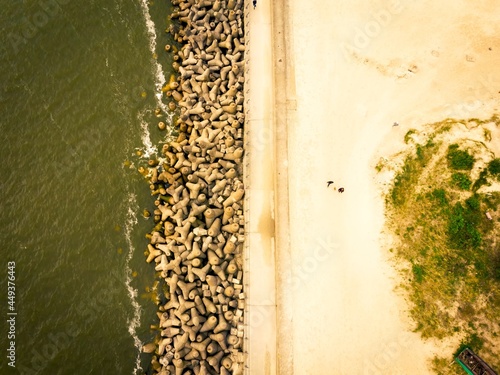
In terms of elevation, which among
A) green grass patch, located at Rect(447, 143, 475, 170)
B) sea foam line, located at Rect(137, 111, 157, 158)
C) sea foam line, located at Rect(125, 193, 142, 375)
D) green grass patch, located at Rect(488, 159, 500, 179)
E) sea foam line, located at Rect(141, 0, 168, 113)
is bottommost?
sea foam line, located at Rect(125, 193, 142, 375)

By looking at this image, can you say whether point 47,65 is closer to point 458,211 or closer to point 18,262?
point 18,262

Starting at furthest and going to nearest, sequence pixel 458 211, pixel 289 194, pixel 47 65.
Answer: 1. pixel 47 65
2. pixel 289 194
3. pixel 458 211

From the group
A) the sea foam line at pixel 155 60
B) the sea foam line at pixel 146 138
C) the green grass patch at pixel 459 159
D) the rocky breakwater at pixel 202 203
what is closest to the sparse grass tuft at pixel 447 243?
the green grass patch at pixel 459 159

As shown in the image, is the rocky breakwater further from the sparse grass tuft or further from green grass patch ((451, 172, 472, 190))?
green grass patch ((451, 172, 472, 190))

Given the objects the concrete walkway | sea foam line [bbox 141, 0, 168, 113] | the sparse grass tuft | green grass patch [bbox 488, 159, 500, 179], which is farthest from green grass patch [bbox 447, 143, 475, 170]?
sea foam line [bbox 141, 0, 168, 113]

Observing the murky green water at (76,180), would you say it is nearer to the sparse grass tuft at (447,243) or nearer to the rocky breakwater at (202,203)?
the rocky breakwater at (202,203)

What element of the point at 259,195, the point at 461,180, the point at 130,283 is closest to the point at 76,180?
the point at 130,283

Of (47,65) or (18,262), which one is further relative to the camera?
(47,65)

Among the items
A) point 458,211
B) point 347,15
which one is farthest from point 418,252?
point 347,15
